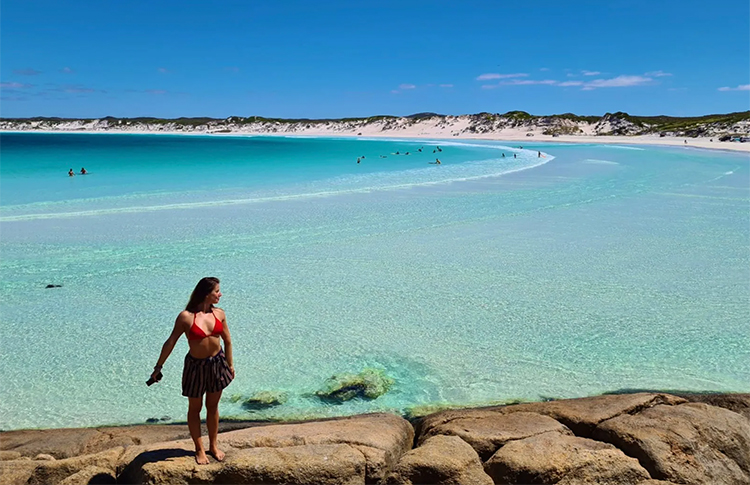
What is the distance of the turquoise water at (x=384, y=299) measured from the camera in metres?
7.14

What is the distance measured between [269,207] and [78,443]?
650 inches

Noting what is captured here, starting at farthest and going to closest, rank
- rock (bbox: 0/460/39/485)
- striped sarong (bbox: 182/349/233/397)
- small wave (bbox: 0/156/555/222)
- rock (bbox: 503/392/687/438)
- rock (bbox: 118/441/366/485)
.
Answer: small wave (bbox: 0/156/555/222)
rock (bbox: 503/392/687/438)
rock (bbox: 0/460/39/485)
striped sarong (bbox: 182/349/233/397)
rock (bbox: 118/441/366/485)

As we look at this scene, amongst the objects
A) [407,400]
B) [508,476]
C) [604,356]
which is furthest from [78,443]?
[604,356]

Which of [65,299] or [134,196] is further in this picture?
[134,196]

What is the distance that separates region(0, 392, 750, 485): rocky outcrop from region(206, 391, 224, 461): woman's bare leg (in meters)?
0.10

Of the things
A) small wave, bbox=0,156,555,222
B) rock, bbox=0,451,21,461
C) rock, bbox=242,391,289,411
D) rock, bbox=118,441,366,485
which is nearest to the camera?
rock, bbox=118,441,366,485

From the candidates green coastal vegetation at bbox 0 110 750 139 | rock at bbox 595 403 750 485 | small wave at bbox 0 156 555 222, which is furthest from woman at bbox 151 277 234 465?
green coastal vegetation at bbox 0 110 750 139

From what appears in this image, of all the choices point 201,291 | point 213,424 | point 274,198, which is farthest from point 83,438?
point 274,198

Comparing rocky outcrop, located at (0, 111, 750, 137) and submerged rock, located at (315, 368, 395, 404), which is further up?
rocky outcrop, located at (0, 111, 750, 137)

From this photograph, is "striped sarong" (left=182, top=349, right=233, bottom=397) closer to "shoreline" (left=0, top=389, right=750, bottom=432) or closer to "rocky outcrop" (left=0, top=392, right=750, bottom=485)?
"rocky outcrop" (left=0, top=392, right=750, bottom=485)

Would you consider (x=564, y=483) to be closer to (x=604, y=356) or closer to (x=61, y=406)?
(x=604, y=356)

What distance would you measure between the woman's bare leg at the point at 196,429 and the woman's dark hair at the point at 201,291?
0.71m

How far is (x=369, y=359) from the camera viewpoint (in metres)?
7.89

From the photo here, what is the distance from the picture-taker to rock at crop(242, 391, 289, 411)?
6.61 meters
